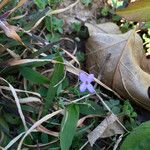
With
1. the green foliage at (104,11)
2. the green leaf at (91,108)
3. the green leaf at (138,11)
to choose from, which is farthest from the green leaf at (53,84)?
the green foliage at (104,11)

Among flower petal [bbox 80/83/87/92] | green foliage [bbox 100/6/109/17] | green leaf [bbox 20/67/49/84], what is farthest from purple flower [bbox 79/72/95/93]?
green foliage [bbox 100/6/109/17]

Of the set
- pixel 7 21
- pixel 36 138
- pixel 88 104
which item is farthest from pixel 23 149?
pixel 7 21

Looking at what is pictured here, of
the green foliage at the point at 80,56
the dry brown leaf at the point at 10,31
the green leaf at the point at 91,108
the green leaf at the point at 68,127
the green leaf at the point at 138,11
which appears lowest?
the green leaf at the point at 91,108

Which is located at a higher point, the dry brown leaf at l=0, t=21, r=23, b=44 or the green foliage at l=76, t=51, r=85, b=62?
the dry brown leaf at l=0, t=21, r=23, b=44

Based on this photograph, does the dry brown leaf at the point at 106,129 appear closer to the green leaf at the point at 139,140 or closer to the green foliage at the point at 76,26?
the green leaf at the point at 139,140

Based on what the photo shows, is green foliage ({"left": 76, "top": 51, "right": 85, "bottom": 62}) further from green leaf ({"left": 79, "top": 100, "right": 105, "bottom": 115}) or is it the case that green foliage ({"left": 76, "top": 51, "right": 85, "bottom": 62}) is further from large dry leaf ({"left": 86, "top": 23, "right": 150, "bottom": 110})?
green leaf ({"left": 79, "top": 100, "right": 105, "bottom": 115})

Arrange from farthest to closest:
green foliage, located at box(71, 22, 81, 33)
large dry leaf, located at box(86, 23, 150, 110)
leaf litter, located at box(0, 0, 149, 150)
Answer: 1. green foliage, located at box(71, 22, 81, 33)
2. large dry leaf, located at box(86, 23, 150, 110)
3. leaf litter, located at box(0, 0, 149, 150)

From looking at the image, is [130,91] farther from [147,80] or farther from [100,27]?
[100,27]

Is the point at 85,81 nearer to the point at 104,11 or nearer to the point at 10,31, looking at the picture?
the point at 10,31
